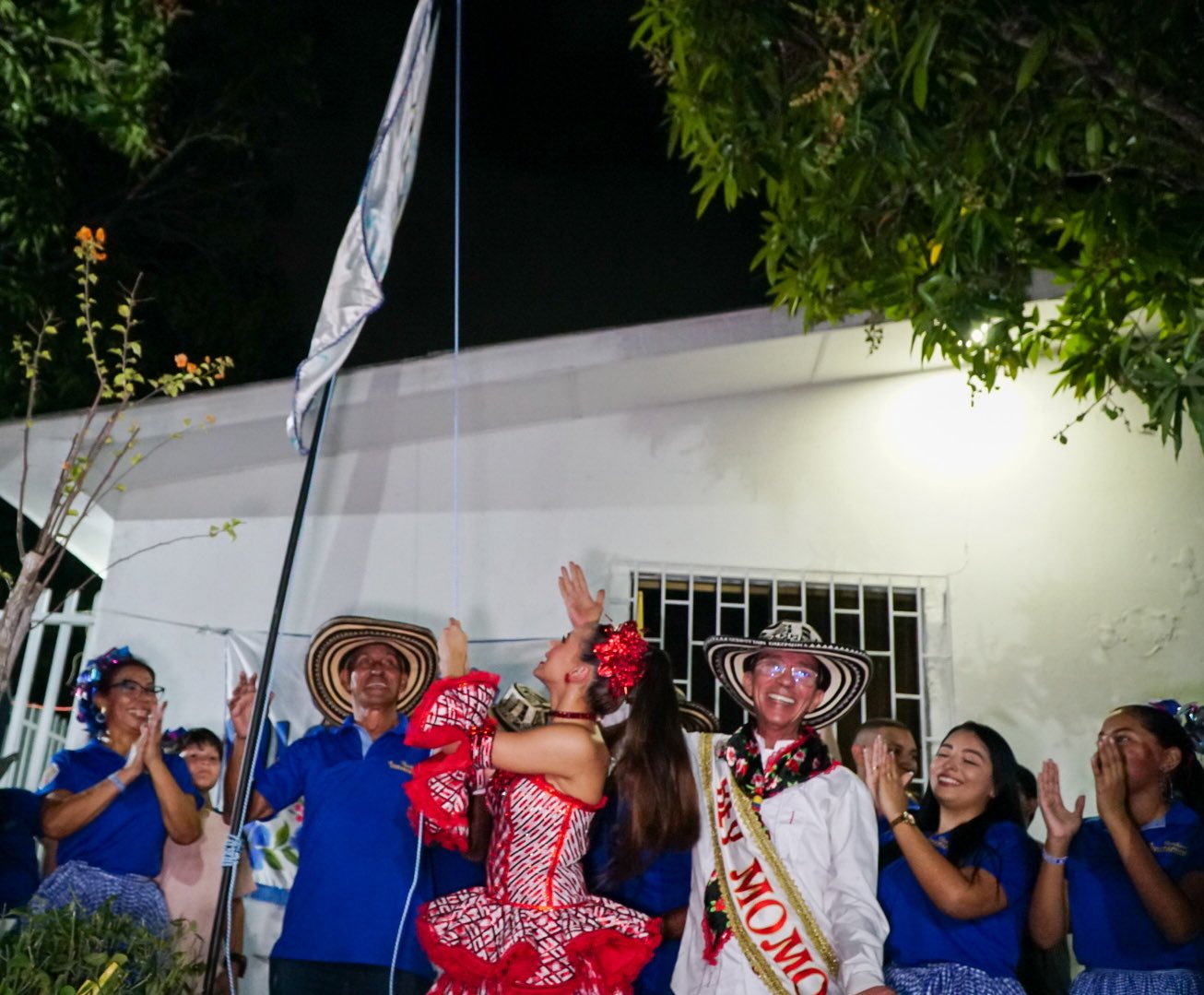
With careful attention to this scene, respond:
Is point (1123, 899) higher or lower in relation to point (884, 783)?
lower

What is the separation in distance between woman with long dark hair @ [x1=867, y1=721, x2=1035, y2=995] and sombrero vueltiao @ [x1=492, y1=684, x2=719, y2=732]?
956 millimetres

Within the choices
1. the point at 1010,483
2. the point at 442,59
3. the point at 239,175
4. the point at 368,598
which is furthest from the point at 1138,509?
the point at 239,175

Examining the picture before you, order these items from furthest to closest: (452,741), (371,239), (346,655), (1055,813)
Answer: (346,655)
(371,239)
(1055,813)
(452,741)

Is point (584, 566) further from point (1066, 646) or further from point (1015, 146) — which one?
point (1015, 146)

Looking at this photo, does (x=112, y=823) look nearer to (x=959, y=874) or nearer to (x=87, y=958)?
(x=87, y=958)

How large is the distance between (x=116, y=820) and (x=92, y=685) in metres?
0.59

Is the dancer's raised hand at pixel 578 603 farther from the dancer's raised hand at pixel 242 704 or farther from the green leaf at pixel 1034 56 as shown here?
the green leaf at pixel 1034 56

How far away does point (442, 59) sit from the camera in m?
9.12

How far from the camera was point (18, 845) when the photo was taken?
4867 millimetres

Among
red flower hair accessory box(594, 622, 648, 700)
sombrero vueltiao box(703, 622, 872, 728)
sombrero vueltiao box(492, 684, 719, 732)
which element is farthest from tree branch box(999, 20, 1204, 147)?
sombrero vueltiao box(492, 684, 719, 732)

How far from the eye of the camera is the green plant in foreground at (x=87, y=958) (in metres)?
3.82

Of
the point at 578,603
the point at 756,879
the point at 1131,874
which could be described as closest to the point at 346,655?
the point at 578,603

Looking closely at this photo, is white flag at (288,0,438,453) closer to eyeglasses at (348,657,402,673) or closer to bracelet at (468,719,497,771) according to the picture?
eyeglasses at (348,657,402,673)

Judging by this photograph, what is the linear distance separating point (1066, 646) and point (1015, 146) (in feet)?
8.55
